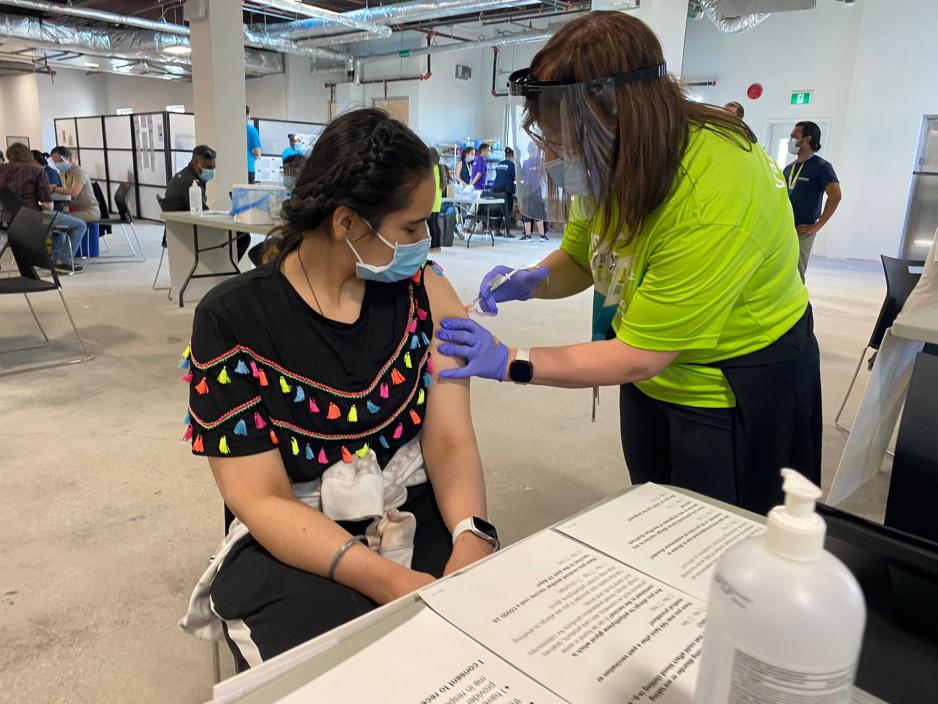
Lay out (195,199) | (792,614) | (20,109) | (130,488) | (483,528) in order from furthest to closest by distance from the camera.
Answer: (20,109) < (195,199) < (130,488) < (483,528) < (792,614)

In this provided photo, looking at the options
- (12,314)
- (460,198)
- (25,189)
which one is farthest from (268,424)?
(460,198)

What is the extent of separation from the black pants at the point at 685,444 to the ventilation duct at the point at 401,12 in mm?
7237

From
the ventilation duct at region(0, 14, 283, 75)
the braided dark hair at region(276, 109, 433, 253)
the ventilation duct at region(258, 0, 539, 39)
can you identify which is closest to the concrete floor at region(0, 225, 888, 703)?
the braided dark hair at region(276, 109, 433, 253)

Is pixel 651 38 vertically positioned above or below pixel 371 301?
above

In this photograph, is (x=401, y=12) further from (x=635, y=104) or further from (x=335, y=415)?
(x=335, y=415)

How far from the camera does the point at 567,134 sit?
112cm

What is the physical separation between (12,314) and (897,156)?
9041mm

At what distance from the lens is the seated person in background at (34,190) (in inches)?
240

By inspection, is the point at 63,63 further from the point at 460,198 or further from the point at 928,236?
the point at 928,236

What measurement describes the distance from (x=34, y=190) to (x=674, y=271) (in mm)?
6725

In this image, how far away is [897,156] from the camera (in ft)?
26.7

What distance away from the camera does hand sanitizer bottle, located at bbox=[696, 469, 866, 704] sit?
1.26 ft

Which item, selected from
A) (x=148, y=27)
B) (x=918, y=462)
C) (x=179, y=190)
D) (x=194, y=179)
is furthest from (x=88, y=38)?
(x=918, y=462)

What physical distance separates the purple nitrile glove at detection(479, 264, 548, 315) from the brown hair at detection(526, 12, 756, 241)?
Answer: 434mm
